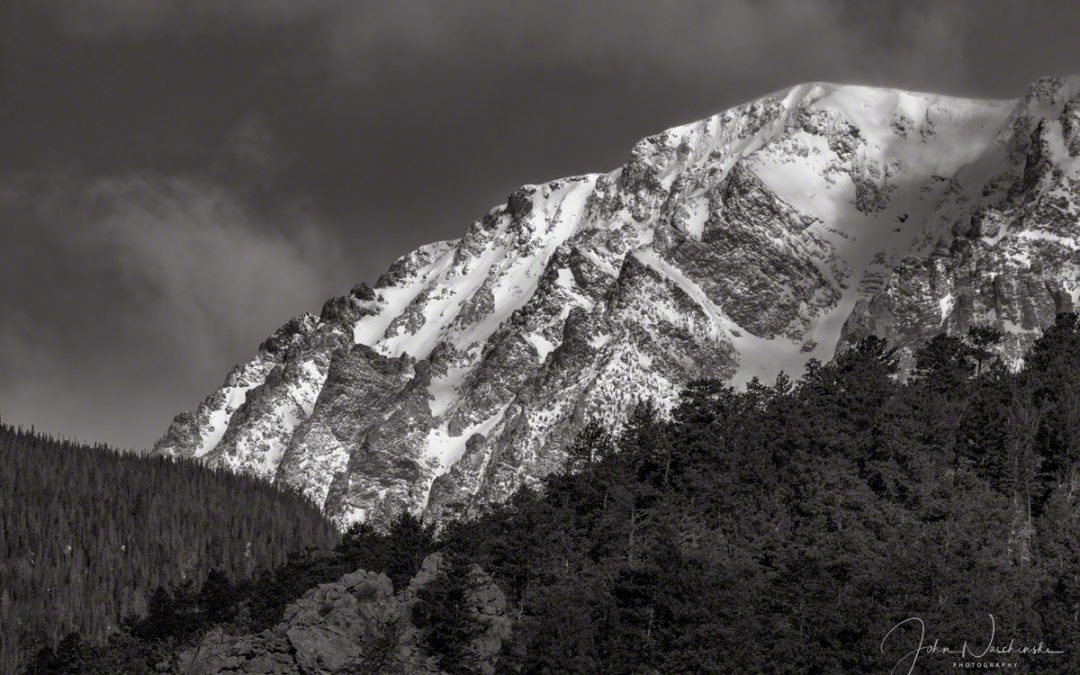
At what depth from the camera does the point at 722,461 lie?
5384 inches

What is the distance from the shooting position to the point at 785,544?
113 metres

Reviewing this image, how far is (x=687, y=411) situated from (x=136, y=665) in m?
59.8

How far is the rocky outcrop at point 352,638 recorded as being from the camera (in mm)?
110500

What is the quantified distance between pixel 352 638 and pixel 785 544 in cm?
3523
